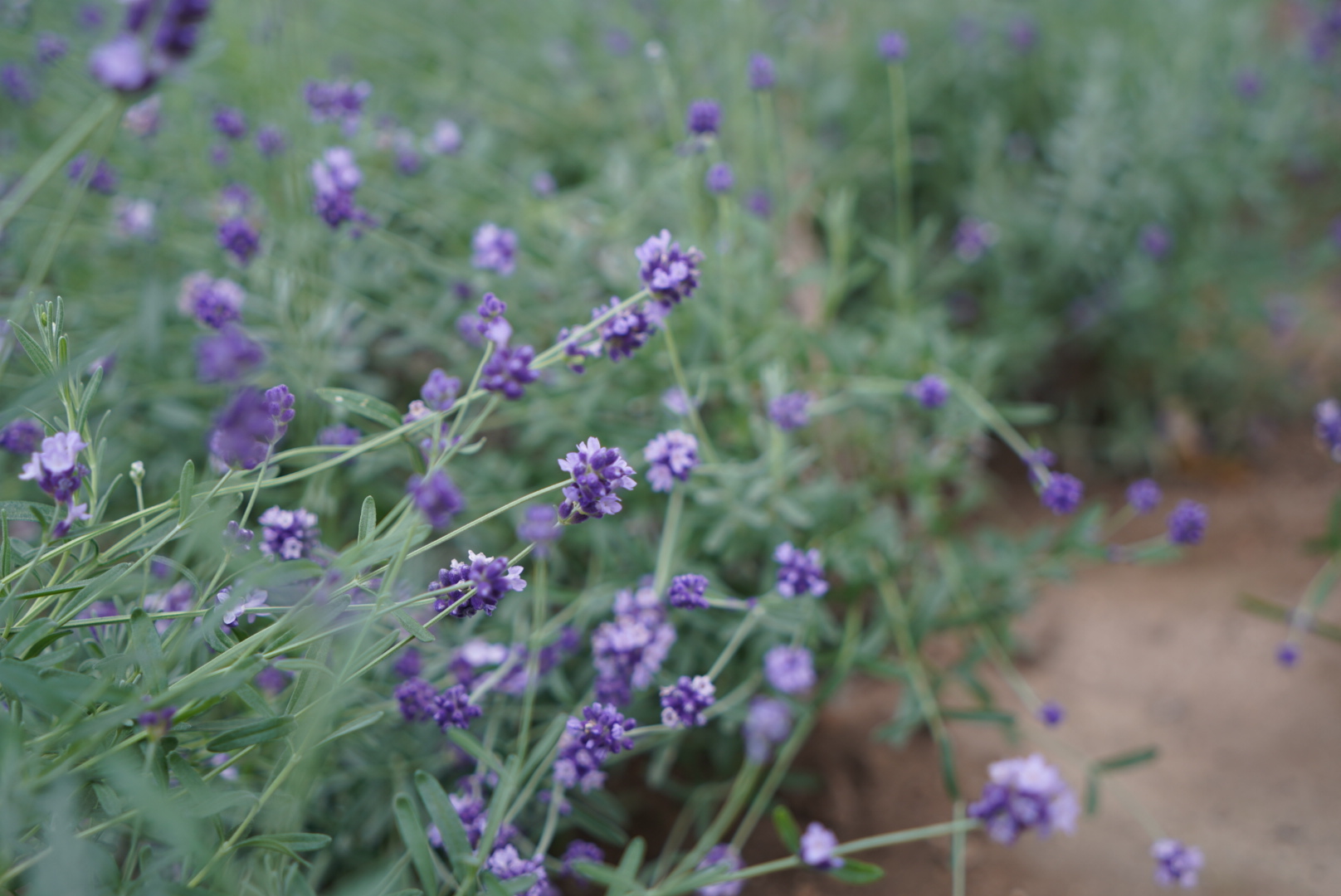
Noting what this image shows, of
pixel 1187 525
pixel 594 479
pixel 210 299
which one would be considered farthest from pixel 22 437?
pixel 1187 525

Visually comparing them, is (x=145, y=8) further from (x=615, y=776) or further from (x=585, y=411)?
(x=615, y=776)

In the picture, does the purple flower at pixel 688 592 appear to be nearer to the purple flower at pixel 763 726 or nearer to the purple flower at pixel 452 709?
the purple flower at pixel 452 709

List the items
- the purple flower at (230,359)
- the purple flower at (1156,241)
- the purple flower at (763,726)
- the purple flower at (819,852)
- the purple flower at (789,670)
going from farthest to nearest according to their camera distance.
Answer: the purple flower at (1156,241)
the purple flower at (763,726)
the purple flower at (789,670)
the purple flower at (819,852)
the purple flower at (230,359)

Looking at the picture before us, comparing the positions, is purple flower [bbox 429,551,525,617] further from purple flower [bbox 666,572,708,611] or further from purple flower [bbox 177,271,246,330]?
purple flower [bbox 177,271,246,330]

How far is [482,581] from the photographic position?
1080mm

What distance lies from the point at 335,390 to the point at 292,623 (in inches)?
13.5

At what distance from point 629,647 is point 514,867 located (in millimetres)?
359

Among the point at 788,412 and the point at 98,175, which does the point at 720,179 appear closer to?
the point at 788,412

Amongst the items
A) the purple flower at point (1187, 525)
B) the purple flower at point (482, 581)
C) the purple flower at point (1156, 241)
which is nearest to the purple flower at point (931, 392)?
the purple flower at point (1187, 525)

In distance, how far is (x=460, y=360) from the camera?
84.2 inches

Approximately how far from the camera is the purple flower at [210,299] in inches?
63.8

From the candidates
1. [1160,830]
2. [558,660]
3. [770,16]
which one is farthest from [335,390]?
[770,16]

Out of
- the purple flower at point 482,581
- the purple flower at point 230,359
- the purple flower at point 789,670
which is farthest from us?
the purple flower at point 789,670

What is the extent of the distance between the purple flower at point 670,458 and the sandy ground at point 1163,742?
875mm
